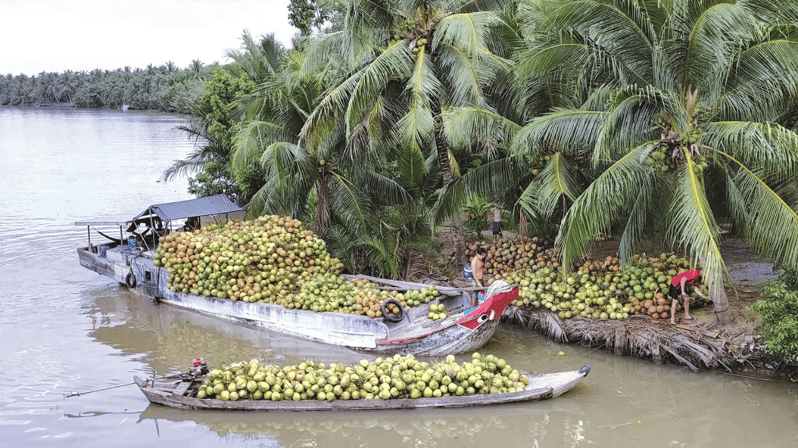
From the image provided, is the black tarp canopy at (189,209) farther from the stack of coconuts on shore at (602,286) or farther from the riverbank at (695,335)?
the riverbank at (695,335)

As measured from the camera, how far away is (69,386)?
10.4 m

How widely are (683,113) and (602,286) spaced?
3324 millimetres

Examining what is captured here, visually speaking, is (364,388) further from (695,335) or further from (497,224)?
(497,224)

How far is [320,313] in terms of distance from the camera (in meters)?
12.0

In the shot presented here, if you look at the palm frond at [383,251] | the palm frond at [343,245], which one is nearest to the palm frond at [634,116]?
the palm frond at [383,251]

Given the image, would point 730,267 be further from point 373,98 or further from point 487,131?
point 373,98

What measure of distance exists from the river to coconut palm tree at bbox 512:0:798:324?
164cm

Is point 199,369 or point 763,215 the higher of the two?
point 763,215

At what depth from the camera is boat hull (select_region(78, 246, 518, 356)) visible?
1075 centimetres

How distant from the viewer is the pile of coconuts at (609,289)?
35.6 ft

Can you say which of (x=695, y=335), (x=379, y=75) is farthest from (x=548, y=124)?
(x=695, y=335)

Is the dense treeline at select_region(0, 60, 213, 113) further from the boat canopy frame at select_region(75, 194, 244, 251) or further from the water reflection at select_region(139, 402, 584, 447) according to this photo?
the water reflection at select_region(139, 402, 584, 447)

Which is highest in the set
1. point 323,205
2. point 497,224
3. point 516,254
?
point 323,205

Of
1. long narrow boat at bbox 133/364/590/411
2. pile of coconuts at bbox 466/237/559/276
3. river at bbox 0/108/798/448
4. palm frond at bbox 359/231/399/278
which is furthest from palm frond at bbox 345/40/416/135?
long narrow boat at bbox 133/364/590/411
